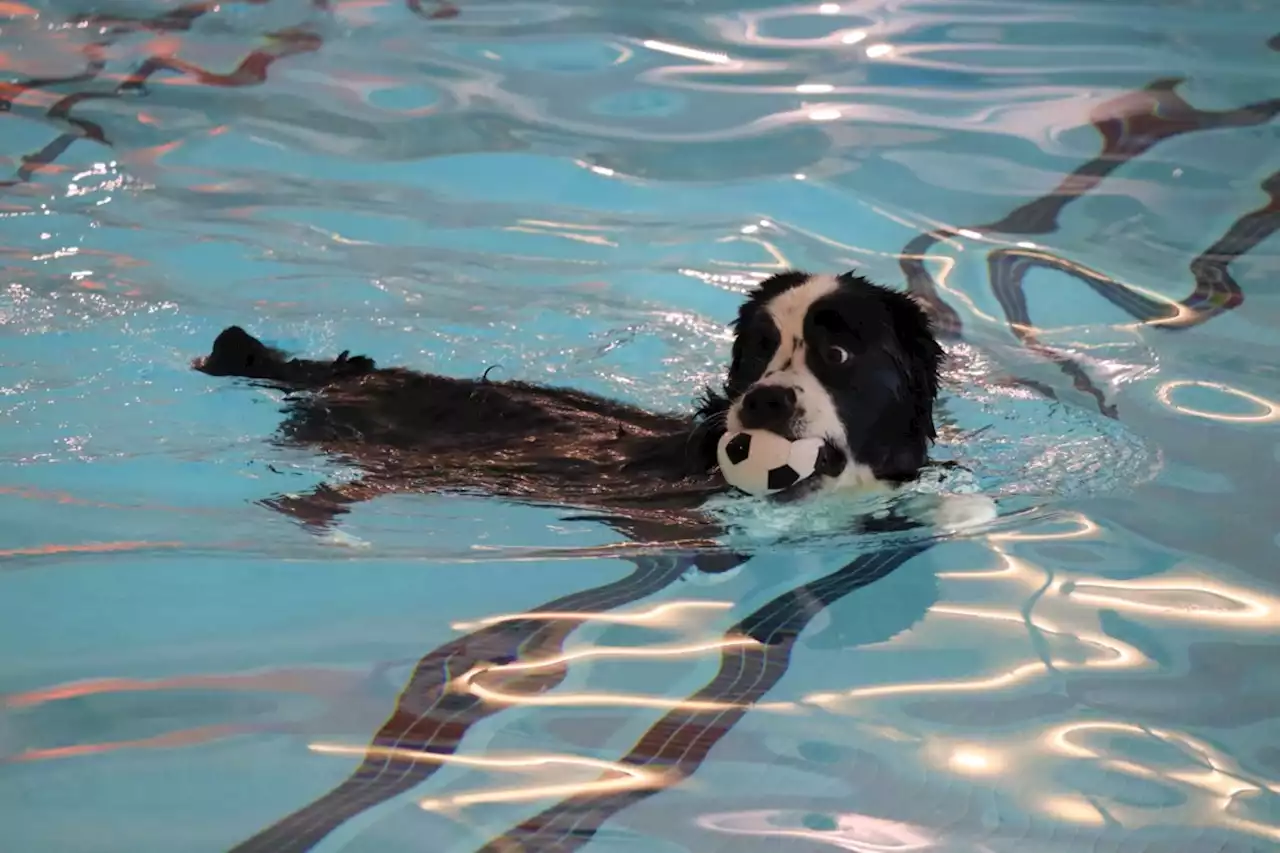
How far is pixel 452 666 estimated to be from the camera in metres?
2.77

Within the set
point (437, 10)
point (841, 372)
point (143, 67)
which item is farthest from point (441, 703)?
point (437, 10)

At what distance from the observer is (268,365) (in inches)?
162

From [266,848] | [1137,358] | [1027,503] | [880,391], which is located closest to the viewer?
[266,848]

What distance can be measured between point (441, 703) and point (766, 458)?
95cm

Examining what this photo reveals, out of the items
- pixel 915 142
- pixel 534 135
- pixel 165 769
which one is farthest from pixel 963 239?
pixel 165 769

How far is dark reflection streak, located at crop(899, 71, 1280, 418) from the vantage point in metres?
5.41

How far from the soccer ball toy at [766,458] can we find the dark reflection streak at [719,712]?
24 centimetres

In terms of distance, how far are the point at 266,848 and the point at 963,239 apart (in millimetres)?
4851

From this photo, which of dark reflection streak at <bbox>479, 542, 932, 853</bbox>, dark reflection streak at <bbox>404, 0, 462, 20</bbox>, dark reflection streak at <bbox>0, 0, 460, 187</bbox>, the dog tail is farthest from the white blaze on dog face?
dark reflection streak at <bbox>404, 0, 462, 20</bbox>

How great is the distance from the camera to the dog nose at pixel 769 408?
10.5 ft

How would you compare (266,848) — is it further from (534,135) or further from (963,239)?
(534,135)

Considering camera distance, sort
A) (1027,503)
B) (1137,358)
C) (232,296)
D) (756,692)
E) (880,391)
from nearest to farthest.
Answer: (756,692) < (880,391) < (1027,503) < (1137,358) < (232,296)

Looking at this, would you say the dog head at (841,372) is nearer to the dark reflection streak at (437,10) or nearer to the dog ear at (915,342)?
the dog ear at (915,342)

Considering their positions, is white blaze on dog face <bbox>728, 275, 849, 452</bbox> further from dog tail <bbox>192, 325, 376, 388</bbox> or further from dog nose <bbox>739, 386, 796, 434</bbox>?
dog tail <bbox>192, 325, 376, 388</bbox>
